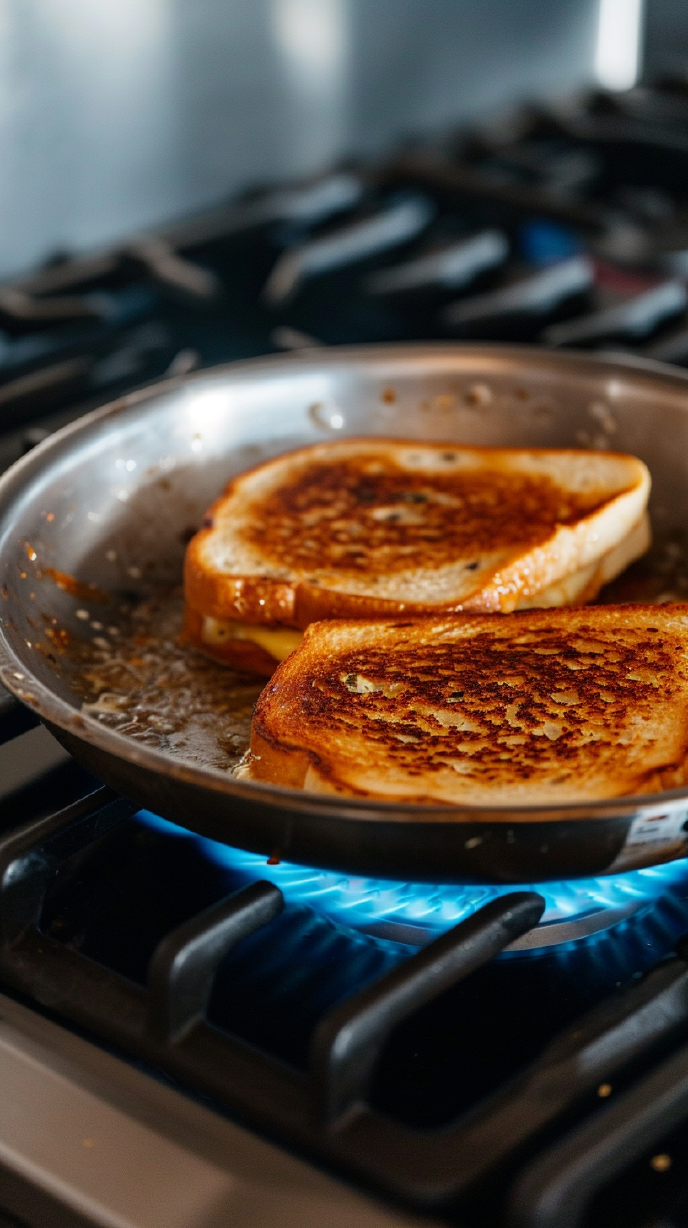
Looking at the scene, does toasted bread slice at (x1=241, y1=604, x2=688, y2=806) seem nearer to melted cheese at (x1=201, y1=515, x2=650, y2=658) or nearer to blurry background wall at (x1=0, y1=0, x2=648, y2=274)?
melted cheese at (x1=201, y1=515, x2=650, y2=658)

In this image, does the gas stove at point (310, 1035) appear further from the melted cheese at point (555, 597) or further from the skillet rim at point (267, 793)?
the melted cheese at point (555, 597)

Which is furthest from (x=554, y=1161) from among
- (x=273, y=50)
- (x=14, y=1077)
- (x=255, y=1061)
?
(x=273, y=50)

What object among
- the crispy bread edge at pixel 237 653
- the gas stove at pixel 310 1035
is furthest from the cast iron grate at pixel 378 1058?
the crispy bread edge at pixel 237 653

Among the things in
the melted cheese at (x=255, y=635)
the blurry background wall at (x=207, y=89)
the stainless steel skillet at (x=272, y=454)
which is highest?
the blurry background wall at (x=207, y=89)

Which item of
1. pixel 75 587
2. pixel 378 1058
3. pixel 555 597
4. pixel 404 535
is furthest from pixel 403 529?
pixel 378 1058

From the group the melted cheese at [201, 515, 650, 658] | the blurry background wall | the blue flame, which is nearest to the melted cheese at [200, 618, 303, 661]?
the melted cheese at [201, 515, 650, 658]

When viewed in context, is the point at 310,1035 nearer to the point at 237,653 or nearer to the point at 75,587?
the point at 237,653
